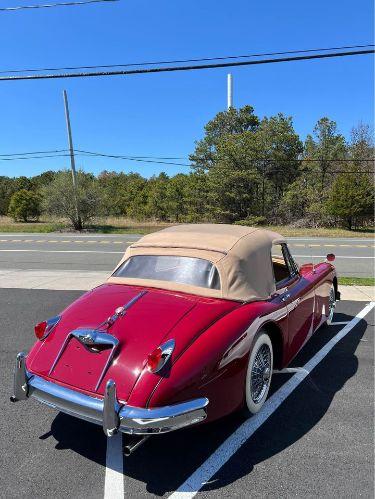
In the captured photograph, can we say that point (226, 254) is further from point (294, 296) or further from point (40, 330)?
point (40, 330)

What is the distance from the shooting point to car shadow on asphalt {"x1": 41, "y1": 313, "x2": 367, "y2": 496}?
2697 millimetres

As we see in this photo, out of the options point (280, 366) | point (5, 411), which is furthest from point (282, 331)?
point (5, 411)

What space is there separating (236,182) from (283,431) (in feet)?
108

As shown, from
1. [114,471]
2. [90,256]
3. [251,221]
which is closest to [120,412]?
[114,471]

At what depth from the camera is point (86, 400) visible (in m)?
2.66

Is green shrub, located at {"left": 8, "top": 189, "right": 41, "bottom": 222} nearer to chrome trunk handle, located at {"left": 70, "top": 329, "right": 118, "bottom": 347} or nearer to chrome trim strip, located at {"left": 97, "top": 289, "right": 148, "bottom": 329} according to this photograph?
chrome trim strip, located at {"left": 97, "top": 289, "right": 148, "bottom": 329}

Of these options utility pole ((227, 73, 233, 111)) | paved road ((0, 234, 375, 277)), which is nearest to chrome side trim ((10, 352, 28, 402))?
paved road ((0, 234, 375, 277))

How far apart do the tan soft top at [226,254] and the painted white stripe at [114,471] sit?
1292 millimetres

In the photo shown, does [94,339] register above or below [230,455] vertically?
above

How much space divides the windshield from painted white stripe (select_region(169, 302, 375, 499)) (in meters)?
1.15

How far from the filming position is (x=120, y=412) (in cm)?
253

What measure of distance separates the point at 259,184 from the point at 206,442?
121ft

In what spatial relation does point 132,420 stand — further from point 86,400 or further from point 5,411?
point 5,411

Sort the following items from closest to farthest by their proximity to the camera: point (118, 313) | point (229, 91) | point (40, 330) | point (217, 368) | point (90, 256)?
1. point (217, 368)
2. point (118, 313)
3. point (40, 330)
4. point (90, 256)
5. point (229, 91)
